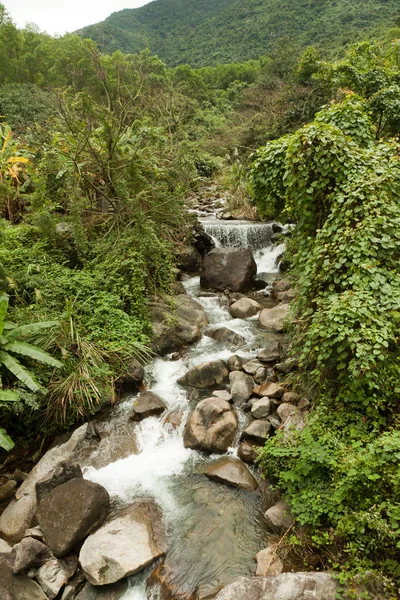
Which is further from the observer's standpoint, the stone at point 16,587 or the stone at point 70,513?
the stone at point 70,513

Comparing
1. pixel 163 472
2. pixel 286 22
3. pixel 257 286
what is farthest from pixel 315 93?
pixel 286 22

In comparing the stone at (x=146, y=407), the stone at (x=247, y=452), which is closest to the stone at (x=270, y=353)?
the stone at (x=247, y=452)

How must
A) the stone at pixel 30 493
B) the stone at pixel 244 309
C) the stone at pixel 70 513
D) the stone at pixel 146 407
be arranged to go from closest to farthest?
1. the stone at pixel 70 513
2. the stone at pixel 30 493
3. the stone at pixel 146 407
4. the stone at pixel 244 309

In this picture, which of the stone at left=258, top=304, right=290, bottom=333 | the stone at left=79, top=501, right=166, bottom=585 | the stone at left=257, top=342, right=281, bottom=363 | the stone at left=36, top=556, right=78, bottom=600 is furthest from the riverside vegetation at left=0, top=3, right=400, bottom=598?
the stone at left=258, top=304, right=290, bottom=333

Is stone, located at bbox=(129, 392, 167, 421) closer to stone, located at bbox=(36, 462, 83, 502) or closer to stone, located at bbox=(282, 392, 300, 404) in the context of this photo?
stone, located at bbox=(36, 462, 83, 502)

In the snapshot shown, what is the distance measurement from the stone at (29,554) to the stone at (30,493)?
1.65ft

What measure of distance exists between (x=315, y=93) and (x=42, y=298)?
16.2 metres

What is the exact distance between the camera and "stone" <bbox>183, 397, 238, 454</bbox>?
5.67 metres

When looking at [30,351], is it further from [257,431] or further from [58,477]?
[257,431]

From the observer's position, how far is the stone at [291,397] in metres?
5.88

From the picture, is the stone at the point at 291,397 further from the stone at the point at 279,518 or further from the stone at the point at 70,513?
the stone at the point at 70,513

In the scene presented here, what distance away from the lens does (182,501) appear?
5.01 metres

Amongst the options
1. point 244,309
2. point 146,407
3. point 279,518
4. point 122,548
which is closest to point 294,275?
point 244,309

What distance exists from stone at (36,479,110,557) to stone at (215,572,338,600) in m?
1.89
